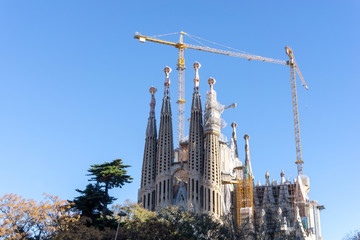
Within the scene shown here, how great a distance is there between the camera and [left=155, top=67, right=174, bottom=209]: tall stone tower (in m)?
70.2

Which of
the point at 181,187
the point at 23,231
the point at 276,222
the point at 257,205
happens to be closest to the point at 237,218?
the point at 257,205

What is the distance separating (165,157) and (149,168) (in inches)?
122

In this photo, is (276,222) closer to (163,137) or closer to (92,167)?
(92,167)

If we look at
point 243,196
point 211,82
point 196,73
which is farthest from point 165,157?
point 243,196

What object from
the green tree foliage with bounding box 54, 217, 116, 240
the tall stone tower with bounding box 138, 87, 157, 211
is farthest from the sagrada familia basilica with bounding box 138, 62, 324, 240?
the green tree foliage with bounding box 54, 217, 116, 240

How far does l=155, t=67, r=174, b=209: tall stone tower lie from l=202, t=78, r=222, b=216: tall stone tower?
5.04m

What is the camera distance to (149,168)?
7394cm

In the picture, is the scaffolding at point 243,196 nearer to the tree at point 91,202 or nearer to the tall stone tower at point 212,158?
the tall stone tower at point 212,158

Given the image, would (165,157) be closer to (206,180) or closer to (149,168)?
(149,168)

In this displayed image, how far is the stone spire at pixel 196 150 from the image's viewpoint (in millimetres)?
68938

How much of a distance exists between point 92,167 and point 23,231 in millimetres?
20375

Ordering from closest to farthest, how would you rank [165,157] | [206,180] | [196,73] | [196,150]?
[206,180] < [196,150] < [165,157] < [196,73]

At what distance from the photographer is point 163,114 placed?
76125 mm

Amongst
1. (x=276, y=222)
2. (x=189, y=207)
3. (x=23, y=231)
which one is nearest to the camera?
(x=23, y=231)
